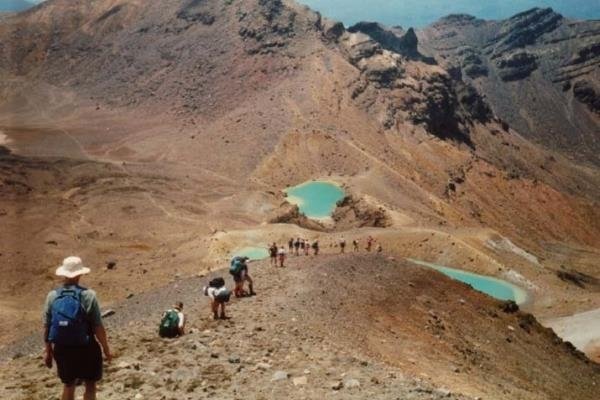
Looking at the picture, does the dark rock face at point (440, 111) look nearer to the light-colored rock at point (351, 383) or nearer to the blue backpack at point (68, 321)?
the light-colored rock at point (351, 383)

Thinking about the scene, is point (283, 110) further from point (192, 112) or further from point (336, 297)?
point (336, 297)

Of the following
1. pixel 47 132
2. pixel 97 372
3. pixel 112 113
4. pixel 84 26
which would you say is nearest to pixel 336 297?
pixel 97 372

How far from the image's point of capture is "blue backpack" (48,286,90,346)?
948cm

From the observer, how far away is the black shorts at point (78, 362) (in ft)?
31.7

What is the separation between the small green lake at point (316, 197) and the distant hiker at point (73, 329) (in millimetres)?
55342

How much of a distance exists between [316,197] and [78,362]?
204 feet

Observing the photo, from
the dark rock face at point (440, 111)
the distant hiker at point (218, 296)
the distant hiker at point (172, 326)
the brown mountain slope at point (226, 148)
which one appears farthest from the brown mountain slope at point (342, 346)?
the dark rock face at point (440, 111)

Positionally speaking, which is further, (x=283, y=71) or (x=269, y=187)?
(x=283, y=71)

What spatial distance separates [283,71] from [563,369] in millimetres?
82617

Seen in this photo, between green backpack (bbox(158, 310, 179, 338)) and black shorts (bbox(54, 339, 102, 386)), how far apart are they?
6821 mm

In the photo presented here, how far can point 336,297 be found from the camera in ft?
72.8

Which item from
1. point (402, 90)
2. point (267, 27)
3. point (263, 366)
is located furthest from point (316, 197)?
point (263, 366)

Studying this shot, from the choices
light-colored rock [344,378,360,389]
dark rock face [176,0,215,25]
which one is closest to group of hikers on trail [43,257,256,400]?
light-colored rock [344,378,360,389]

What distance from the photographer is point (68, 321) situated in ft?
31.0
